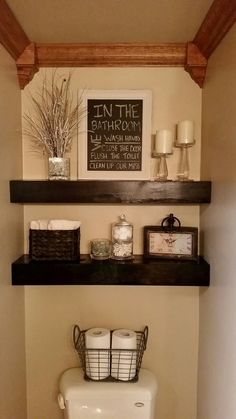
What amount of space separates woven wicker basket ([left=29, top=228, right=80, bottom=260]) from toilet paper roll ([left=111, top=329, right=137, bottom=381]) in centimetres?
44

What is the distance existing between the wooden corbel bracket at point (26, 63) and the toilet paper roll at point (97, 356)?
3.98ft

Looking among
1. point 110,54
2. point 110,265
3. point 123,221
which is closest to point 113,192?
point 123,221

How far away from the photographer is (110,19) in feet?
4.12

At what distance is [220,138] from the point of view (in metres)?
1.28

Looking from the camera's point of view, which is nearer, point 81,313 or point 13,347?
point 13,347

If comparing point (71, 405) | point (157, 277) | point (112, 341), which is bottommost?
point (71, 405)

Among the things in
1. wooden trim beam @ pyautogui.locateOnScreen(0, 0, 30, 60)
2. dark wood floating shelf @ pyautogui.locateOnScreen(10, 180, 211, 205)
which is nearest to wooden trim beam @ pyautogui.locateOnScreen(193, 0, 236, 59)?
dark wood floating shelf @ pyautogui.locateOnScreen(10, 180, 211, 205)

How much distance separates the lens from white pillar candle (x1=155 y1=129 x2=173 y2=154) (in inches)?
57.3

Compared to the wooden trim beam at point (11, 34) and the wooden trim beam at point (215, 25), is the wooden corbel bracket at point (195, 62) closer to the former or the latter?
the wooden trim beam at point (215, 25)

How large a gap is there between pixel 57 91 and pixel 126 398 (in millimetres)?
1416

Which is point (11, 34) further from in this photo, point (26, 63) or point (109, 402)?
point (109, 402)

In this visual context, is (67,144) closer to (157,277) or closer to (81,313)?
(157,277)

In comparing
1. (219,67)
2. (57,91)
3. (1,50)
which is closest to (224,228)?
(219,67)

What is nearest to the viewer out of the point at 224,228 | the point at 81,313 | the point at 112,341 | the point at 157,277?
the point at 224,228
